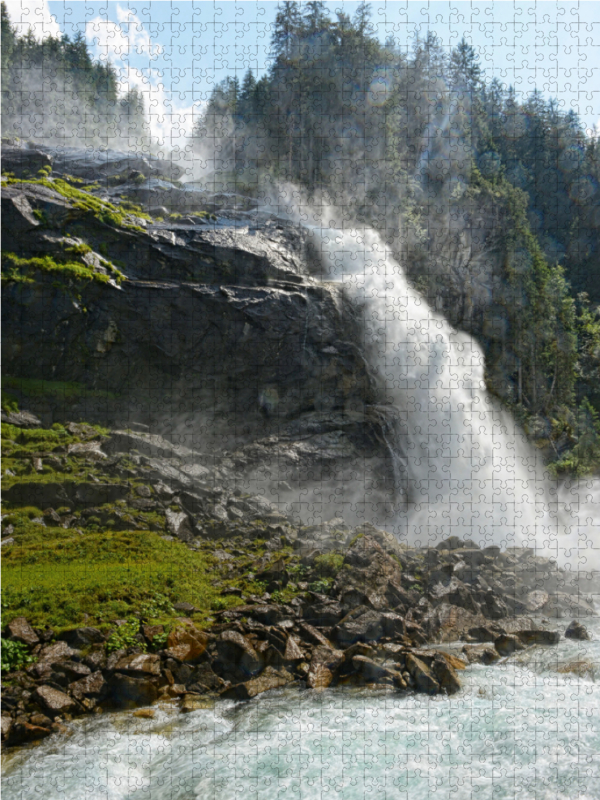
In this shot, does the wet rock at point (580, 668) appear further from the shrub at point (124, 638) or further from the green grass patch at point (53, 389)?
the green grass patch at point (53, 389)

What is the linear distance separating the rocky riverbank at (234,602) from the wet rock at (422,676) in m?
0.02

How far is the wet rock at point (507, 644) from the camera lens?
12164mm

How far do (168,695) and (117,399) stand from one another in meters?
16.7

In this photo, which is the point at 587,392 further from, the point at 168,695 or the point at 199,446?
the point at 168,695

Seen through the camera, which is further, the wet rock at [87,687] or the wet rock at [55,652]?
the wet rock at [55,652]

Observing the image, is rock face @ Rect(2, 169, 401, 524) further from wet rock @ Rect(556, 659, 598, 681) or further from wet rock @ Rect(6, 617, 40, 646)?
wet rock @ Rect(6, 617, 40, 646)

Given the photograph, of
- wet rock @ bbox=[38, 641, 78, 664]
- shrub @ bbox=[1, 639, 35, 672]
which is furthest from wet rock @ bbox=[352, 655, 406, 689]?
shrub @ bbox=[1, 639, 35, 672]

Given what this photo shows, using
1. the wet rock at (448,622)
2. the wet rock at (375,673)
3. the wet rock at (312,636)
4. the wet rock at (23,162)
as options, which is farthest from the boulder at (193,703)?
the wet rock at (23,162)

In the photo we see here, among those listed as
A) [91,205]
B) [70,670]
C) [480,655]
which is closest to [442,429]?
[480,655]

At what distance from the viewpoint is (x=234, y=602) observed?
13.1 m

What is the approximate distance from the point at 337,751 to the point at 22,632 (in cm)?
562

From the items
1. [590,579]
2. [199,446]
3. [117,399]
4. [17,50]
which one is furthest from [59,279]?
[17,50]

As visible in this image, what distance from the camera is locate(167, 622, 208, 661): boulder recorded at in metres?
10.4

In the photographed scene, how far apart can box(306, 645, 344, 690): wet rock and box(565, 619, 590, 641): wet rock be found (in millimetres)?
5592
